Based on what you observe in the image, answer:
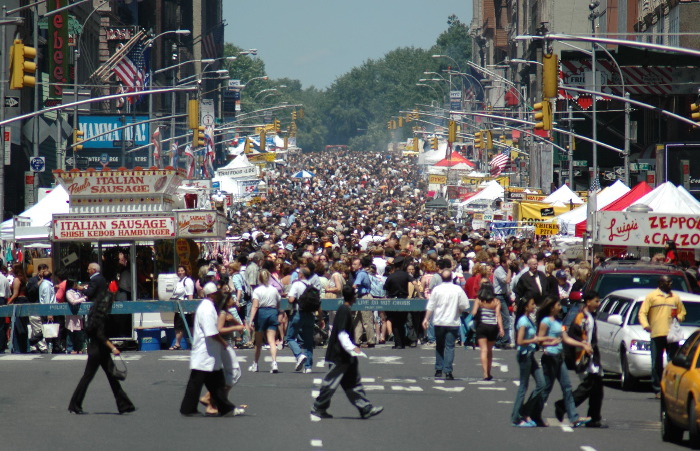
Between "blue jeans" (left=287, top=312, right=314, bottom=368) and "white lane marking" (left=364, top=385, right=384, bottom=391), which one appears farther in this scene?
"blue jeans" (left=287, top=312, right=314, bottom=368)

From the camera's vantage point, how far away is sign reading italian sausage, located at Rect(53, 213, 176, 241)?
79.7ft

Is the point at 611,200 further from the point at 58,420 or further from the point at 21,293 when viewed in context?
the point at 58,420

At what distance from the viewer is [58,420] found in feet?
46.4

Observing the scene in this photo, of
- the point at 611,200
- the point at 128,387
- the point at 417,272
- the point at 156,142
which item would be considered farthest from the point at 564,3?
the point at 128,387

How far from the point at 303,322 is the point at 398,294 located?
542cm

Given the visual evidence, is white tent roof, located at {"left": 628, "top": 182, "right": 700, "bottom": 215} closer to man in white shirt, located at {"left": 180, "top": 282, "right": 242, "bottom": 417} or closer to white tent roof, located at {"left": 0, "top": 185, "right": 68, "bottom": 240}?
white tent roof, located at {"left": 0, "top": 185, "right": 68, "bottom": 240}

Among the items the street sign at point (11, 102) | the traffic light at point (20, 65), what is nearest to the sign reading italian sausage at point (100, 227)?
the traffic light at point (20, 65)

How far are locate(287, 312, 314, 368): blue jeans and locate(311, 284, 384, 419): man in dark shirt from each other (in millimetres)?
4383

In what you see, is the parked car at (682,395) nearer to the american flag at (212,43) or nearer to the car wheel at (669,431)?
the car wheel at (669,431)

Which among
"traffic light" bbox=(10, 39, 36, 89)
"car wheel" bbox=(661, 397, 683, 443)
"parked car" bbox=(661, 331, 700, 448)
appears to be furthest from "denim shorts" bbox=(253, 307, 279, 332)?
"car wheel" bbox=(661, 397, 683, 443)

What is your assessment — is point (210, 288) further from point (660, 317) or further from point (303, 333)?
point (660, 317)

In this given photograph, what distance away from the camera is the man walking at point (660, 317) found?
16.0m

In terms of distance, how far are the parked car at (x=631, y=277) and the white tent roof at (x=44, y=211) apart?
583 inches

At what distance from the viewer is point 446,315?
60.8 feet
